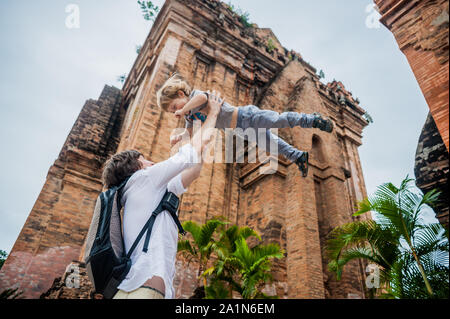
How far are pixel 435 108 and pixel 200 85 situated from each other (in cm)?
843

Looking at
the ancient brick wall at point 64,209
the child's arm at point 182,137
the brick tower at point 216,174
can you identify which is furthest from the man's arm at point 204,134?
the ancient brick wall at point 64,209

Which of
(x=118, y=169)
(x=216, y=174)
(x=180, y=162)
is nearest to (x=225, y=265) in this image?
(x=216, y=174)

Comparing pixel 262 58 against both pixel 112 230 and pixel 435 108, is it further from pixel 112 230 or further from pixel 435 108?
pixel 112 230

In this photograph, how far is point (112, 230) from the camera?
1511 millimetres

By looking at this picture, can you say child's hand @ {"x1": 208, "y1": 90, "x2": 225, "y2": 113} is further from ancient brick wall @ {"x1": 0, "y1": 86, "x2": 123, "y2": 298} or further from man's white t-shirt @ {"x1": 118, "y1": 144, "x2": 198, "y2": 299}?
ancient brick wall @ {"x1": 0, "y1": 86, "x2": 123, "y2": 298}

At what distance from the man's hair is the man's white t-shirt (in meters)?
0.13

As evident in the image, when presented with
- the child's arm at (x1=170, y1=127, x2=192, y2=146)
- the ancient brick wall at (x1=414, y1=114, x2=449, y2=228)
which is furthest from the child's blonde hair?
the ancient brick wall at (x1=414, y1=114, x2=449, y2=228)

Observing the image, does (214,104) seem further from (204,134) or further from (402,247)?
(402,247)

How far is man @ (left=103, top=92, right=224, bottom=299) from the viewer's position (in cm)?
139

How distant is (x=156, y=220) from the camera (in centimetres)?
161

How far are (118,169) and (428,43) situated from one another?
14.3 ft

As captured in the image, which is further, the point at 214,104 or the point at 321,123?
the point at 321,123

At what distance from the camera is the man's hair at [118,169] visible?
6.09 ft

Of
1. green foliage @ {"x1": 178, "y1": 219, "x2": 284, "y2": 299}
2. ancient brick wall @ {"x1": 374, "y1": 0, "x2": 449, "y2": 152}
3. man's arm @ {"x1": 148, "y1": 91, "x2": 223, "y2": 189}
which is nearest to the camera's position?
man's arm @ {"x1": 148, "y1": 91, "x2": 223, "y2": 189}
